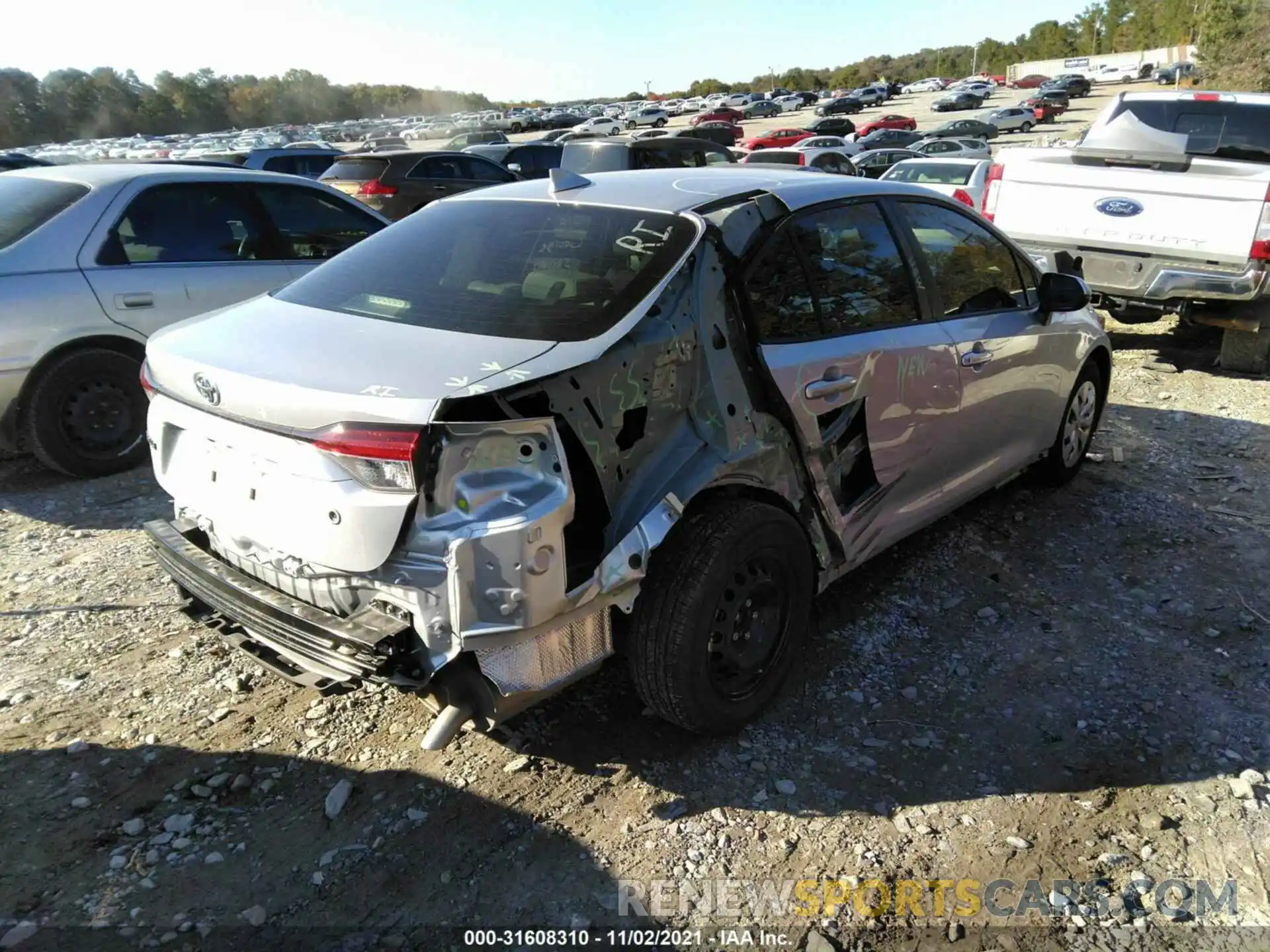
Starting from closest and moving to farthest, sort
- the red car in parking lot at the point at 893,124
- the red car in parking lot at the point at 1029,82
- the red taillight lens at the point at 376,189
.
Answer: the red taillight lens at the point at 376,189 → the red car in parking lot at the point at 893,124 → the red car in parking lot at the point at 1029,82

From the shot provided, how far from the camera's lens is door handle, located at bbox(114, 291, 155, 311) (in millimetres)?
5207

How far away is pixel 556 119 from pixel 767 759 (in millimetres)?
59763

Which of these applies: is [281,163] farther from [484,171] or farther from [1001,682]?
[1001,682]

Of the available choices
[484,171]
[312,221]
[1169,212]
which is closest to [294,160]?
[484,171]

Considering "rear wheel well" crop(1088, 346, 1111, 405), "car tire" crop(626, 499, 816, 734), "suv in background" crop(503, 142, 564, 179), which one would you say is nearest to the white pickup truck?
"rear wheel well" crop(1088, 346, 1111, 405)

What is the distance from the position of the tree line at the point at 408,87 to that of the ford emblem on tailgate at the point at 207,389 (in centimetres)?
4260

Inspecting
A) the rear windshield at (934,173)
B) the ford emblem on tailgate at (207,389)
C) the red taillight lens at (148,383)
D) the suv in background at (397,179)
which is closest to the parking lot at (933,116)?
the suv in background at (397,179)

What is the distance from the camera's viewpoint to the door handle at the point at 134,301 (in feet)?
Result: 17.1

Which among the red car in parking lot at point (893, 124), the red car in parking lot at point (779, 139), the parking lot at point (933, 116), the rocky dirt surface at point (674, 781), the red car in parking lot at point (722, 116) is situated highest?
the rocky dirt surface at point (674, 781)

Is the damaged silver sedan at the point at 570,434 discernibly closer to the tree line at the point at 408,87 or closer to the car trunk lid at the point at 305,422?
the car trunk lid at the point at 305,422

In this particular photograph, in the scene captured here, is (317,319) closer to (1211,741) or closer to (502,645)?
(502,645)

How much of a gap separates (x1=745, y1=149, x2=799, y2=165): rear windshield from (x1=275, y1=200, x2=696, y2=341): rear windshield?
58.2ft

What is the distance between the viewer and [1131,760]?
304 centimetres

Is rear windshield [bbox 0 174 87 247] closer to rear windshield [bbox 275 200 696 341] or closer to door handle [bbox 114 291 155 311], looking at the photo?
door handle [bbox 114 291 155 311]
